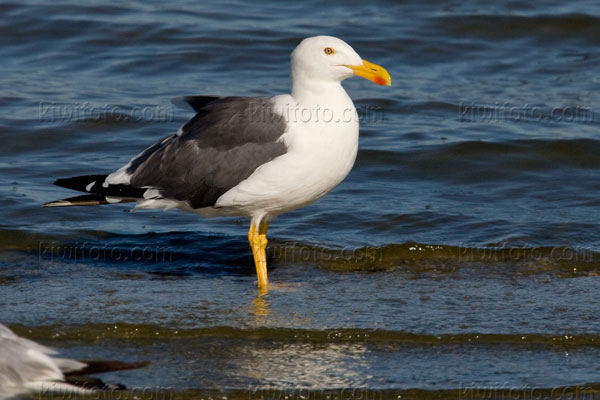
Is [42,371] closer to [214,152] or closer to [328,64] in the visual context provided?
[214,152]

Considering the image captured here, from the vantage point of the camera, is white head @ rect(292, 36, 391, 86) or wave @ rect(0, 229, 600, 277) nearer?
white head @ rect(292, 36, 391, 86)

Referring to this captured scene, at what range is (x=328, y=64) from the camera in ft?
20.9

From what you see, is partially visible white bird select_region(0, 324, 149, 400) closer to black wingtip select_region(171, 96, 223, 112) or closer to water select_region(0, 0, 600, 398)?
water select_region(0, 0, 600, 398)

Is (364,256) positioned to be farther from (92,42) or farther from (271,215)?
(92,42)

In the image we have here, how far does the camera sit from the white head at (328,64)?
6.38 metres

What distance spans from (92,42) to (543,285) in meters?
8.60

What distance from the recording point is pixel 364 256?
7180 millimetres

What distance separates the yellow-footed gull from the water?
56 cm

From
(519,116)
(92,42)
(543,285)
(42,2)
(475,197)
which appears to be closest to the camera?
(543,285)

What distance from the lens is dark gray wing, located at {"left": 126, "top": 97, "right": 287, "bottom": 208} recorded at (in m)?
6.23

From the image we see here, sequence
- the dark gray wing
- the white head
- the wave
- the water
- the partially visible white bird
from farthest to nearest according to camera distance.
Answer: the wave
the white head
the dark gray wing
the water
the partially visible white bird

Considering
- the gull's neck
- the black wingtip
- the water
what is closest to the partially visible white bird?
the water

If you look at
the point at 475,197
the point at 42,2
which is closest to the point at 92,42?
the point at 42,2

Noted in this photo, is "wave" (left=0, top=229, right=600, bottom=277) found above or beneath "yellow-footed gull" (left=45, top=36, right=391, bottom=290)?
beneath
